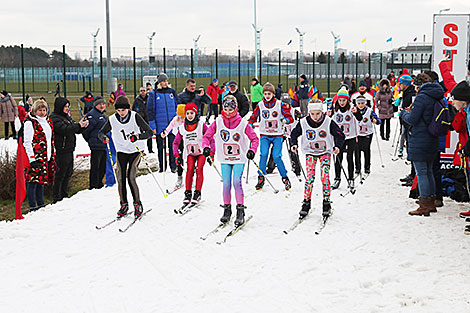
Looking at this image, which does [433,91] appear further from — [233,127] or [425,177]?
[233,127]

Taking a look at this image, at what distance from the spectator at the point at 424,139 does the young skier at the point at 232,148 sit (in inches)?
93.1

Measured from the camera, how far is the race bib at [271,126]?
985 centimetres

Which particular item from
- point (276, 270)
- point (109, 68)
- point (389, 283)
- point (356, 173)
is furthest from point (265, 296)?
point (109, 68)

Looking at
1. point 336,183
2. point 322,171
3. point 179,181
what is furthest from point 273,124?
point 179,181

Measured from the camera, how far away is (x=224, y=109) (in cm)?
782

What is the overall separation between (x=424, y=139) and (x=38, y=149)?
19.9 feet

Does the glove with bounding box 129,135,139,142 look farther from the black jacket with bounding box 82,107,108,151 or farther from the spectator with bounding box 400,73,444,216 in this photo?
the spectator with bounding box 400,73,444,216

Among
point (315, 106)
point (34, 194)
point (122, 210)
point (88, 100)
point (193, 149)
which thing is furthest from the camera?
point (88, 100)

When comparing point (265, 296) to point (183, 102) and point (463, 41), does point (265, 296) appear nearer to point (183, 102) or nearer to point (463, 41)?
point (463, 41)

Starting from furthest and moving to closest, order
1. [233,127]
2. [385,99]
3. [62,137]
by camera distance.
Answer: [385,99], [62,137], [233,127]

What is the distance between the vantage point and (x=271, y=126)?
9.88 meters

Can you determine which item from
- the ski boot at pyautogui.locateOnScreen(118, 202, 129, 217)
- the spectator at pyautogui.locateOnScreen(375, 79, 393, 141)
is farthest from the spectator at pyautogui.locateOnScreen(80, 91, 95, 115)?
the spectator at pyautogui.locateOnScreen(375, 79, 393, 141)

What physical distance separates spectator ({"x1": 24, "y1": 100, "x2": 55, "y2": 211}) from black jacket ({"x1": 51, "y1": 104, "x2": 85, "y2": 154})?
11.2 inches

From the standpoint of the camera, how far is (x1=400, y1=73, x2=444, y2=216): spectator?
768 centimetres
